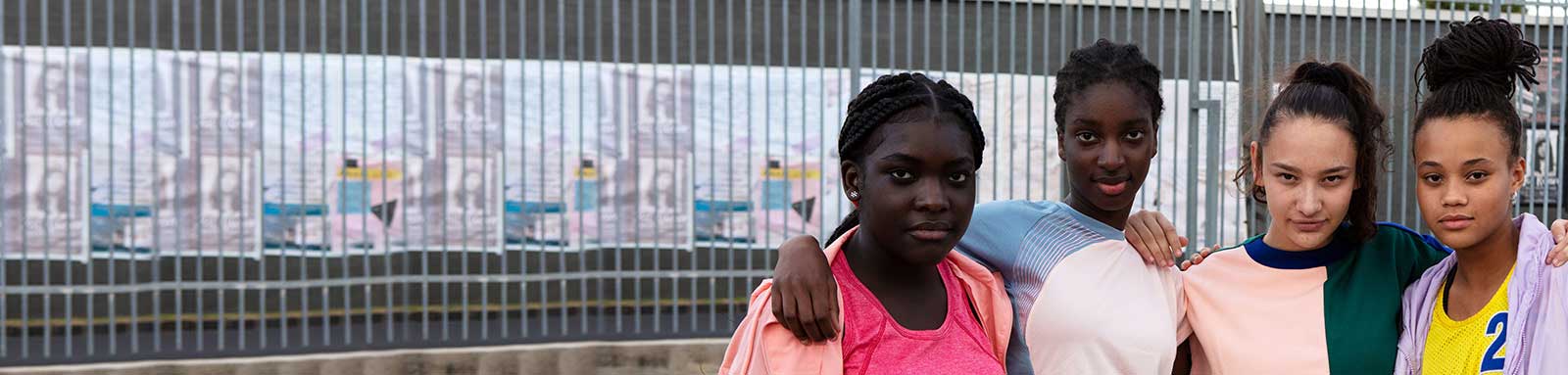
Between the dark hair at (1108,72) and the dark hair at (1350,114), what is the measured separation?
0.29 meters

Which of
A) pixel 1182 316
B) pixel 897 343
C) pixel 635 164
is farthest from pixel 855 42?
pixel 897 343

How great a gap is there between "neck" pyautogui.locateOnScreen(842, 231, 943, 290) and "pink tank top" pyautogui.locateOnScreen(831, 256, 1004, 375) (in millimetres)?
19

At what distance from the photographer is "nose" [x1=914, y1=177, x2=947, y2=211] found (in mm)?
1764

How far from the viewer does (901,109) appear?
1.83 metres

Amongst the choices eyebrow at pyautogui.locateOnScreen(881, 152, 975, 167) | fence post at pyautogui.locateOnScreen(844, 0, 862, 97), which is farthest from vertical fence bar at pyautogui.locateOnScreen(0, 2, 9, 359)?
eyebrow at pyautogui.locateOnScreen(881, 152, 975, 167)

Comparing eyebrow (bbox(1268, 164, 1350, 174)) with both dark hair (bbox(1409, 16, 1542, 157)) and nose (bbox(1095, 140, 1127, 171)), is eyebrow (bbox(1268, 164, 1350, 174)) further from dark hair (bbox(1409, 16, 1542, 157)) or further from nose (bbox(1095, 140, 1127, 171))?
nose (bbox(1095, 140, 1127, 171))

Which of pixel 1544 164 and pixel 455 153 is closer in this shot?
pixel 455 153

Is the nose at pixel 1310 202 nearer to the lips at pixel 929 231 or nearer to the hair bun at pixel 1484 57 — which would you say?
the hair bun at pixel 1484 57

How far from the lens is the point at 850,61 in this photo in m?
5.45

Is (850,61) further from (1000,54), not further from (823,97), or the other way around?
(1000,54)

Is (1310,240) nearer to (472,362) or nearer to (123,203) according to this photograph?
(472,362)

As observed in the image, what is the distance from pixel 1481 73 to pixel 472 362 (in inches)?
169

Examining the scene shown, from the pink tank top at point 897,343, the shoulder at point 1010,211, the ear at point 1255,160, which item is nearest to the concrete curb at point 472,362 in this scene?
the shoulder at point 1010,211

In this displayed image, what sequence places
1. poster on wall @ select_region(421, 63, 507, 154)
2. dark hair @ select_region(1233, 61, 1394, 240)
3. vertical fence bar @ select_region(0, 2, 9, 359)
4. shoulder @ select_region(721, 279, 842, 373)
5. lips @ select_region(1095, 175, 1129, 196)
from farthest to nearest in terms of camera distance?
1. poster on wall @ select_region(421, 63, 507, 154)
2. vertical fence bar @ select_region(0, 2, 9, 359)
3. dark hair @ select_region(1233, 61, 1394, 240)
4. lips @ select_region(1095, 175, 1129, 196)
5. shoulder @ select_region(721, 279, 842, 373)
